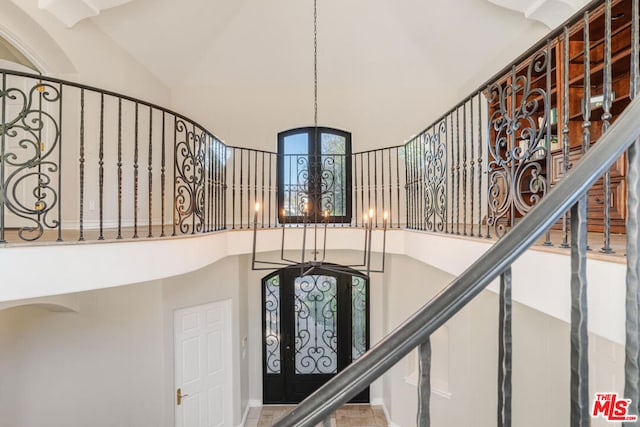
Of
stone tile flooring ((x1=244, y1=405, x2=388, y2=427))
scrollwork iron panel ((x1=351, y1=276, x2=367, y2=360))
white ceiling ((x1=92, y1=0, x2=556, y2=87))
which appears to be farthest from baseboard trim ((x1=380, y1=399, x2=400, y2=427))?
white ceiling ((x1=92, y1=0, x2=556, y2=87))

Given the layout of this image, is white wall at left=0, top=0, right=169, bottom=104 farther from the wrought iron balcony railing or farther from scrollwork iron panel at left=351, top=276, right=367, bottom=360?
scrollwork iron panel at left=351, top=276, right=367, bottom=360

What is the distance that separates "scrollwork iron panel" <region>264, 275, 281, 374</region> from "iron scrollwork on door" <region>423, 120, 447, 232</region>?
11.1 ft

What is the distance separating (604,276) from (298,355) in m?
5.55

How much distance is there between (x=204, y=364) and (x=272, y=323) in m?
1.52

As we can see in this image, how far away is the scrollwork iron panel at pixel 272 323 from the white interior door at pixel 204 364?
105 cm

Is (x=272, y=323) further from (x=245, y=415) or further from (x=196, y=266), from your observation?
(x=196, y=266)

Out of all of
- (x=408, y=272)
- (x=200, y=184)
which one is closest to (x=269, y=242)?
(x=200, y=184)

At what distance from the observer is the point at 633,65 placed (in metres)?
1.03

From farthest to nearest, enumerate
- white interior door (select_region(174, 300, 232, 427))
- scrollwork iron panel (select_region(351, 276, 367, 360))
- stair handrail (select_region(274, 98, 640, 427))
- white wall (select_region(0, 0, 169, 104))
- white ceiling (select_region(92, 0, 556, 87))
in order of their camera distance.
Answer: scrollwork iron panel (select_region(351, 276, 367, 360)) < white ceiling (select_region(92, 0, 556, 87)) < white interior door (select_region(174, 300, 232, 427)) < white wall (select_region(0, 0, 169, 104)) < stair handrail (select_region(274, 98, 640, 427))

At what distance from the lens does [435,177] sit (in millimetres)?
3143

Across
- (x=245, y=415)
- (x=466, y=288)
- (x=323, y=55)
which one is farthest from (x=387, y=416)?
(x=323, y=55)

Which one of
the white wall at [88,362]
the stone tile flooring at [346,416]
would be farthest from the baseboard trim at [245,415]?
the white wall at [88,362]

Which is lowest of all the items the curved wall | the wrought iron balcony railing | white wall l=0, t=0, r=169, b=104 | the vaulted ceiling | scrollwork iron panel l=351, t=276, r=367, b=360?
scrollwork iron panel l=351, t=276, r=367, b=360

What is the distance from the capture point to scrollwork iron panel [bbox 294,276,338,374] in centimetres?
595
